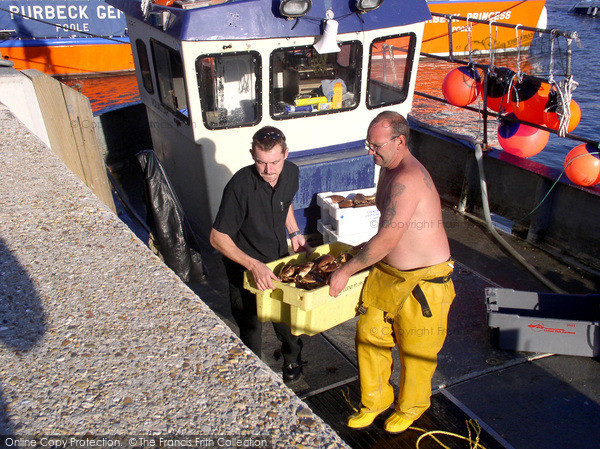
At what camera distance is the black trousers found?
359 cm

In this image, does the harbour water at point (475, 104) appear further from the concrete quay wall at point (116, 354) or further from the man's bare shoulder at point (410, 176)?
the concrete quay wall at point (116, 354)

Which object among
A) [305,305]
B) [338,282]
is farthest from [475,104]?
[305,305]

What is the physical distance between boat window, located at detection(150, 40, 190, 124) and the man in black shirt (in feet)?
8.04

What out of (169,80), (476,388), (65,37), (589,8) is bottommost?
(589,8)

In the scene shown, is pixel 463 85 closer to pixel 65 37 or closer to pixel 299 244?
pixel 299 244

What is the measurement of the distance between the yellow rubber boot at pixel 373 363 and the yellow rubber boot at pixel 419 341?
10 cm

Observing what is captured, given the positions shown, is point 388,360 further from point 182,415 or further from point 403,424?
point 182,415

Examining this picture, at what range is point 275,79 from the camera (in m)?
5.41

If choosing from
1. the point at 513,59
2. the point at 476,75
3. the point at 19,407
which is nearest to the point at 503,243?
the point at 476,75

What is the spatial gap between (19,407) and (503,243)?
17.5ft

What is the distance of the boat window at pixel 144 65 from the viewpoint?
20.2 ft

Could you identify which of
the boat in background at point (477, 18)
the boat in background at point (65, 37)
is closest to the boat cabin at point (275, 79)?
the boat in background at point (65, 37)

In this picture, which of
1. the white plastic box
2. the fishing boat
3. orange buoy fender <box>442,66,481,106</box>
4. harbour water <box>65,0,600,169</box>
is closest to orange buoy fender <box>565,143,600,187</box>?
the fishing boat

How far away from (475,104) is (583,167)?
14002 mm
